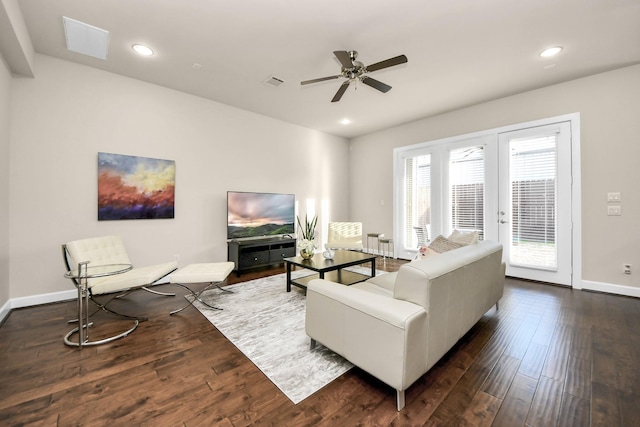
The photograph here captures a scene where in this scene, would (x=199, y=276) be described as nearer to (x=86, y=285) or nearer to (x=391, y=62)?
(x=86, y=285)

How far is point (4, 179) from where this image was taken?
274cm

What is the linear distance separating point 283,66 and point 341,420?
353cm

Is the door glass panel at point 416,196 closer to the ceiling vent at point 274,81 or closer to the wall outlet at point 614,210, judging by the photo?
the wall outlet at point 614,210

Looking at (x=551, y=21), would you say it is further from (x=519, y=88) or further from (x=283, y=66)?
(x=283, y=66)

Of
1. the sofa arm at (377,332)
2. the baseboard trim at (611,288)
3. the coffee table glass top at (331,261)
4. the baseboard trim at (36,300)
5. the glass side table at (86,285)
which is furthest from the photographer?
the baseboard trim at (611,288)

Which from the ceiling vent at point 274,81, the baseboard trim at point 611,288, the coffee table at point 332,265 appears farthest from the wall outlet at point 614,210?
the ceiling vent at point 274,81

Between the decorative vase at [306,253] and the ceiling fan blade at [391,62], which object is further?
the decorative vase at [306,253]

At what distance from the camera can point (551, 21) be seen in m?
2.46

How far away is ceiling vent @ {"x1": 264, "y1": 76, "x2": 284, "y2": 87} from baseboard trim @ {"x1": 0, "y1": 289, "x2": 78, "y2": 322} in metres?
3.67

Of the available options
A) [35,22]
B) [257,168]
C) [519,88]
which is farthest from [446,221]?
[35,22]

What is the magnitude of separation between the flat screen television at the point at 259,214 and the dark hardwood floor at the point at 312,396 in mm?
2127

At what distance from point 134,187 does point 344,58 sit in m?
3.24

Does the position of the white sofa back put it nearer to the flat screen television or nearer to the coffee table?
the coffee table

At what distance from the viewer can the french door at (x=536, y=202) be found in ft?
12.1
